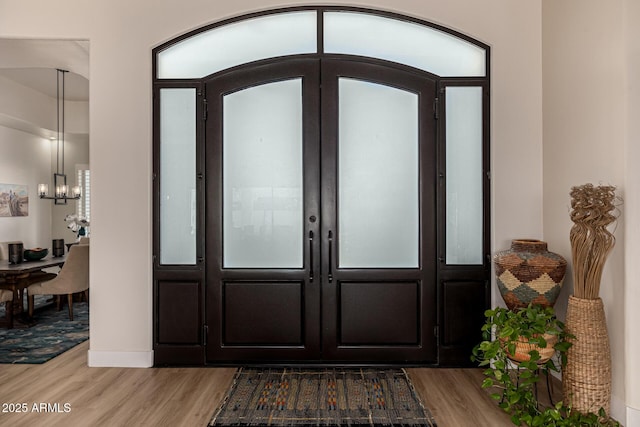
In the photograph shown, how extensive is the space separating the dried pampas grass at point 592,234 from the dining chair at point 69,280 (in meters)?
5.02

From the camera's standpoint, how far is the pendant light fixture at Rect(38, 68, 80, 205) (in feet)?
24.2

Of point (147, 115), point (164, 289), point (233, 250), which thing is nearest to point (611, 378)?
point (233, 250)

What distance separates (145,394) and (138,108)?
220cm

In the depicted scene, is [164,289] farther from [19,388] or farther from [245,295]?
[19,388]

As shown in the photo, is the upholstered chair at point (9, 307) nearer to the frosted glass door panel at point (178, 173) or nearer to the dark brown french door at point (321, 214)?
the frosted glass door panel at point (178, 173)

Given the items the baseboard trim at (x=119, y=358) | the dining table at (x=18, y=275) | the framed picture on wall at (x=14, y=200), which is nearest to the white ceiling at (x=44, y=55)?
the framed picture on wall at (x=14, y=200)

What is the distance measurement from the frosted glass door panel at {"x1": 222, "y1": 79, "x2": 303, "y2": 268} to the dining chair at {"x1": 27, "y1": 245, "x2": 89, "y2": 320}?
2.56 meters

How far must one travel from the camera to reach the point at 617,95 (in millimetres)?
2682

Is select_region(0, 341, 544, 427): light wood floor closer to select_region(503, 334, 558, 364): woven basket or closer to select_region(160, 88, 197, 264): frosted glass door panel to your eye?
select_region(503, 334, 558, 364): woven basket

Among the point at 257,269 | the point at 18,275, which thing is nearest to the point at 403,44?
the point at 257,269

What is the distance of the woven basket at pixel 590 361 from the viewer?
8.46 feet

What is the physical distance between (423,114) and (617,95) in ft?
4.44

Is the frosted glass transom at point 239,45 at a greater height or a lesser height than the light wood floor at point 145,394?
greater

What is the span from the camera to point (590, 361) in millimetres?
2588
